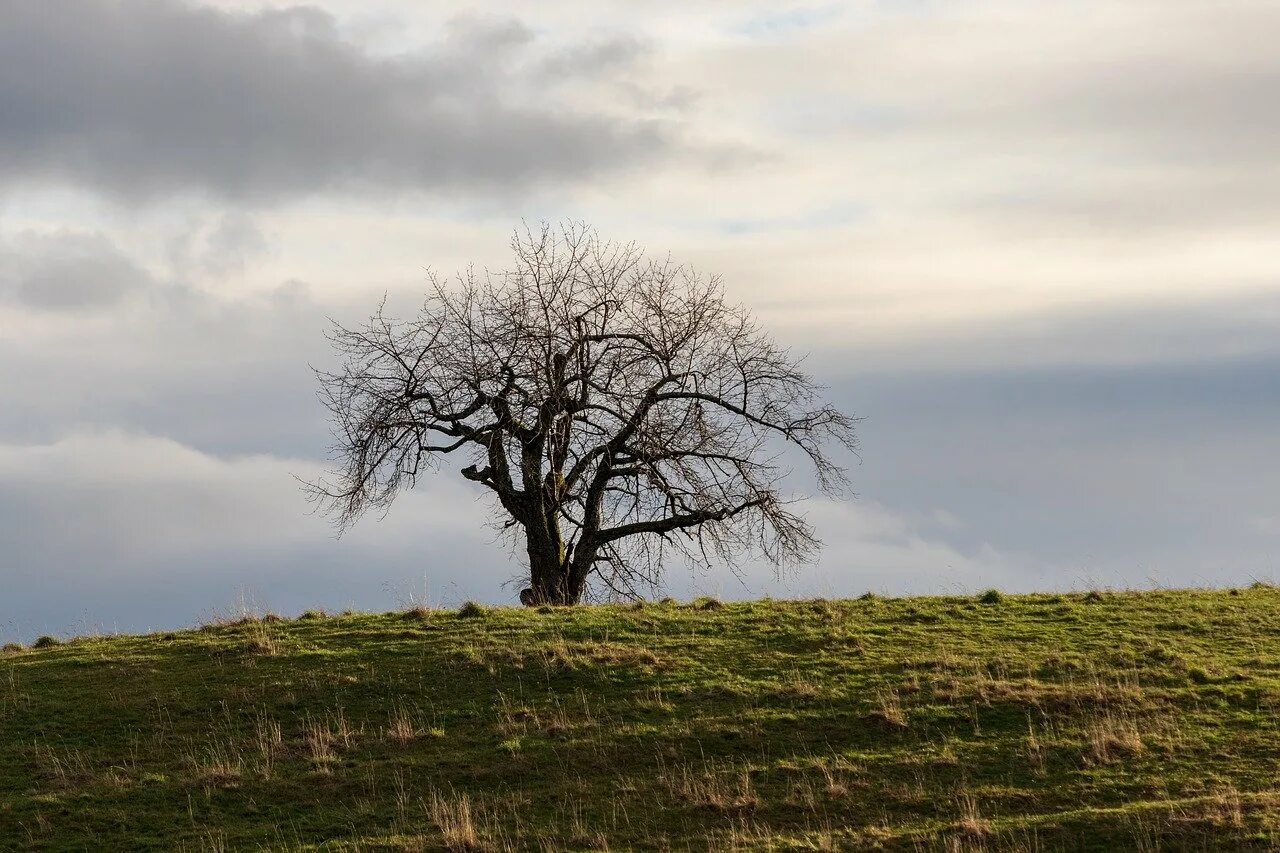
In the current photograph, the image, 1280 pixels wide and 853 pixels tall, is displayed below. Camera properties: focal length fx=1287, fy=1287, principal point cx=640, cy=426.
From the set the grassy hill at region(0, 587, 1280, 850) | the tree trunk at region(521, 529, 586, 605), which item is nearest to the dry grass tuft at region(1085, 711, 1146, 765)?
the grassy hill at region(0, 587, 1280, 850)

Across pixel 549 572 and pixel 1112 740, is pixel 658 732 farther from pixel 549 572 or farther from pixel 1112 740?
pixel 549 572

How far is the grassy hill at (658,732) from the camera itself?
16.2m

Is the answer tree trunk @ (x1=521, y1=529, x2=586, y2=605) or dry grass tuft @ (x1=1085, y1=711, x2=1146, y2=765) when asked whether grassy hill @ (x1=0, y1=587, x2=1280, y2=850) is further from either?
tree trunk @ (x1=521, y1=529, x2=586, y2=605)

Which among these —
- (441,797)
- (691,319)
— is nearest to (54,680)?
(441,797)

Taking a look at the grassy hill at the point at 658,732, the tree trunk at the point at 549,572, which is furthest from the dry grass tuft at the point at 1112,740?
the tree trunk at the point at 549,572

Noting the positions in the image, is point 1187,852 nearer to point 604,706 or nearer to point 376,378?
point 604,706

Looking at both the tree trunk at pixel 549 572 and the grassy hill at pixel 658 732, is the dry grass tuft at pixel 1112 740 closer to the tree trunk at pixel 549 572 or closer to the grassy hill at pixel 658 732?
the grassy hill at pixel 658 732

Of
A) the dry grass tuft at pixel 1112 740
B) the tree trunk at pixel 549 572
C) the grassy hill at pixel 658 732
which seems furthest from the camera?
the tree trunk at pixel 549 572

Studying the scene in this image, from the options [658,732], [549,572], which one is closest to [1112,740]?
[658,732]

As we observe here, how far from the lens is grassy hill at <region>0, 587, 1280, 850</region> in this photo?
16.2 m

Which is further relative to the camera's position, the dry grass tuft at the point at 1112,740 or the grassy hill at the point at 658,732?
the dry grass tuft at the point at 1112,740

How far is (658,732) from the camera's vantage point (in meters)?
19.4

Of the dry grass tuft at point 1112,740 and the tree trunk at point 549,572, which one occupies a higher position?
the tree trunk at point 549,572

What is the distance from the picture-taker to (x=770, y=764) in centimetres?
1814
